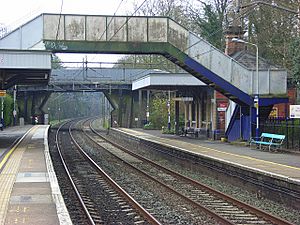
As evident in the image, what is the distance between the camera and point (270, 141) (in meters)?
27.3

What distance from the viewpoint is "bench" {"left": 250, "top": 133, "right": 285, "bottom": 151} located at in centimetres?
2620

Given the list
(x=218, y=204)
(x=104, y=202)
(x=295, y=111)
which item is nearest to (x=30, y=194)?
(x=104, y=202)

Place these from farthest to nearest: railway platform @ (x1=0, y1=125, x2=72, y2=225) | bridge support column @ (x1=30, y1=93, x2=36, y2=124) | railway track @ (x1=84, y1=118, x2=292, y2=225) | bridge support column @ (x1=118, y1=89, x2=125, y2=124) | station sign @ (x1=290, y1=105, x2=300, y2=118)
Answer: bridge support column @ (x1=30, y1=93, x2=36, y2=124) → bridge support column @ (x1=118, y1=89, x2=125, y2=124) → station sign @ (x1=290, y1=105, x2=300, y2=118) → railway track @ (x1=84, y1=118, x2=292, y2=225) → railway platform @ (x1=0, y1=125, x2=72, y2=225)

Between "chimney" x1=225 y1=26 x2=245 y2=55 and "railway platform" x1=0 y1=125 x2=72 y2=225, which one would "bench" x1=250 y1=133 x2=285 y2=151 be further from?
"railway platform" x1=0 y1=125 x2=72 y2=225

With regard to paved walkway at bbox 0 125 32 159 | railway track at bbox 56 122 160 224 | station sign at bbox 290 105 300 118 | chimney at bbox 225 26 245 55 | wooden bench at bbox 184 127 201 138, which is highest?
chimney at bbox 225 26 245 55

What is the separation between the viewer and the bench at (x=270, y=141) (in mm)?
26203

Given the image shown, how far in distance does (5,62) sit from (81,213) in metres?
16.1

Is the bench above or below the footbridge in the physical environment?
below

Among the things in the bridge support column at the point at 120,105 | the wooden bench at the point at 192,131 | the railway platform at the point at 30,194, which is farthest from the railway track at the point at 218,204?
the bridge support column at the point at 120,105

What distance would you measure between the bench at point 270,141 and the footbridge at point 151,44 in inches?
78.6

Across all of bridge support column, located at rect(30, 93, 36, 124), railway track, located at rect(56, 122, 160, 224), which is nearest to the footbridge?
railway track, located at rect(56, 122, 160, 224)

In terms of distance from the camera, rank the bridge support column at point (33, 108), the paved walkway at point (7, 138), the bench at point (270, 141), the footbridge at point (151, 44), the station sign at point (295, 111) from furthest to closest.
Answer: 1. the bridge support column at point (33, 108)
2. the paved walkway at point (7, 138)
3. the footbridge at point (151, 44)
4. the bench at point (270, 141)
5. the station sign at point (295, 111)

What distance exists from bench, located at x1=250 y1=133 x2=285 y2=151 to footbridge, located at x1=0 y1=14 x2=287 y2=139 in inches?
78.6

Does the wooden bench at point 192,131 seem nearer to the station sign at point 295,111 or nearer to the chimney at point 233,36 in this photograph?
the chimney at point 233,36
